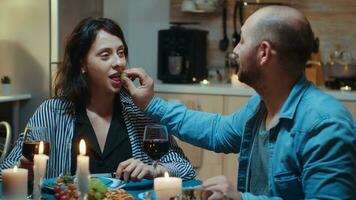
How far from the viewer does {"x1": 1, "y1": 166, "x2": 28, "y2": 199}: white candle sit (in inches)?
60.3

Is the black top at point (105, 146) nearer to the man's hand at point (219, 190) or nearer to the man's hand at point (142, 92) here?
the man's hand at point (142, 92)

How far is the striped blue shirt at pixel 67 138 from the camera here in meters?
2.16

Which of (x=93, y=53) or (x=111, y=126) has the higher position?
(x=93, y=53)

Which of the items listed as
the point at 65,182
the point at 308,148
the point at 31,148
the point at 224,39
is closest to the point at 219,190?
the point at 308,148

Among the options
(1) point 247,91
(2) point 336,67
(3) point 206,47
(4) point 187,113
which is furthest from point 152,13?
(4) point 187,113

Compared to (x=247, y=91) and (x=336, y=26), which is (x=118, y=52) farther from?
(x=336, y=26)

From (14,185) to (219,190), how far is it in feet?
1.72

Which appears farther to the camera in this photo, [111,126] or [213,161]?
[213,161]

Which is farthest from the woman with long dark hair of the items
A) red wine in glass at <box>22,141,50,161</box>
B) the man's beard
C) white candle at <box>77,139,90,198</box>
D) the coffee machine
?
the coffee machine

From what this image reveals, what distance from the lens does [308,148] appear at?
1517 millimetres

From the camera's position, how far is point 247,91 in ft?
13.1

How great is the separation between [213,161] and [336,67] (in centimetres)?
107

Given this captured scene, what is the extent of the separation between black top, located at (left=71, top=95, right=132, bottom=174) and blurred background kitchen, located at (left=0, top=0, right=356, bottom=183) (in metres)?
1.16

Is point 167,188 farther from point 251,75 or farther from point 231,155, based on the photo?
point 231,155
